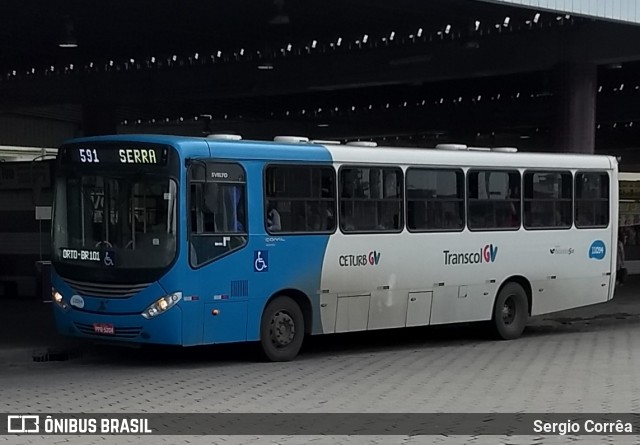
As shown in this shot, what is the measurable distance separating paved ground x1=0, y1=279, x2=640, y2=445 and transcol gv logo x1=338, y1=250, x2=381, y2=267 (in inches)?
56.1

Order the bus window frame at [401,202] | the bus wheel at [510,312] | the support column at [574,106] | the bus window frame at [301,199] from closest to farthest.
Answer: the bus window frame at [301,199], the bus window frame at [401,202], the bus wheel at [510,312], the support column at [574,106]

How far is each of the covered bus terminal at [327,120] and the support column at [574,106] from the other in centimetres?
6

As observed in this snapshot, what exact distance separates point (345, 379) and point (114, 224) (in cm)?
373

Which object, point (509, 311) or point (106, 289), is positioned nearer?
point (106, 289)

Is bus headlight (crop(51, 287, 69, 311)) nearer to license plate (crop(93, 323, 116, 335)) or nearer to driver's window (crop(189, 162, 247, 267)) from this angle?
license plate (crop(93, 323, 116, 335))

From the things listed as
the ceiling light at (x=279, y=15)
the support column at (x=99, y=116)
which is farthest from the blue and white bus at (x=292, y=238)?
the support column at (x=99, y=116)

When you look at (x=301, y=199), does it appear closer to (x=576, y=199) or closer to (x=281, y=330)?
(x=281, y=330)

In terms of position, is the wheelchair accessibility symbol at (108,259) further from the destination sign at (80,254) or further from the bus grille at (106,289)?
the bus grille at (106,289)

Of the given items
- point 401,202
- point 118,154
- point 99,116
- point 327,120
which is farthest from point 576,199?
point 327,120

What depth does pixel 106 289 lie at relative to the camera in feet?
46.8

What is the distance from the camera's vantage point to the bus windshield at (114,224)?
45.9 feet

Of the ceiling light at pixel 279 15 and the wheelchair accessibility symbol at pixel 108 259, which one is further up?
the ceiling light at pixel 279 15

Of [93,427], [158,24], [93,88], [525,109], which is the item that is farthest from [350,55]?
[93,427]

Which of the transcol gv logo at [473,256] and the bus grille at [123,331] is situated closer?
the bus grille at [123,331]
